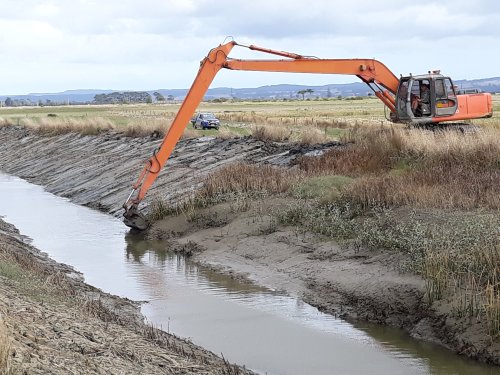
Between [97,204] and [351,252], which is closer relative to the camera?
[351,252]

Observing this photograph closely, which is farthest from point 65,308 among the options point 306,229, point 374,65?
point 374,65

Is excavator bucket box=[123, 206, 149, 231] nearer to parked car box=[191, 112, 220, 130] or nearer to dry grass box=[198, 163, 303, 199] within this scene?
dry grass box=[198, 163, 303, 199]

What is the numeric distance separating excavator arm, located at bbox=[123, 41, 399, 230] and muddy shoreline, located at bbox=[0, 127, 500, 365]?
1115 millimetres

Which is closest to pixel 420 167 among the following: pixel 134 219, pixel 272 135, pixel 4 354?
pixel 134 219

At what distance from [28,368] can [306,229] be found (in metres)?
11.7

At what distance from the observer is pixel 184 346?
11883 mm

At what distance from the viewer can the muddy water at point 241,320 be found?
12289 millimetres

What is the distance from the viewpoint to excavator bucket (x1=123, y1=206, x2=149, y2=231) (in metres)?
23.9

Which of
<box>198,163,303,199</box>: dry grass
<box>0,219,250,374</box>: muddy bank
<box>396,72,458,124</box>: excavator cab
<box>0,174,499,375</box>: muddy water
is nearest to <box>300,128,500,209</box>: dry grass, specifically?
<box>396,72,458,124</box>: excavator cab

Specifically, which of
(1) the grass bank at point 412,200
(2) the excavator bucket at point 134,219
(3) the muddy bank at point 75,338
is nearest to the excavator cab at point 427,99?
(1) the grass bank at point 412,200

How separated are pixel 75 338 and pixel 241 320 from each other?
17.3 ft

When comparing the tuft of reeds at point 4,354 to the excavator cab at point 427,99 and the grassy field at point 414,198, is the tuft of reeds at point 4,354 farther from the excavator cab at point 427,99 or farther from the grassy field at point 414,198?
the excavator cab at point 427,99

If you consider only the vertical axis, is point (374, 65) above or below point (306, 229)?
above

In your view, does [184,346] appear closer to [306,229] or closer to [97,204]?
[306,229]
